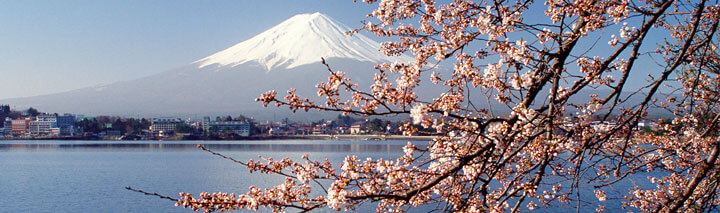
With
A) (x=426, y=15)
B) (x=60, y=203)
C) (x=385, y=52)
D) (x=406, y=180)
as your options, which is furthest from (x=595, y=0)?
(x=60, y=203)

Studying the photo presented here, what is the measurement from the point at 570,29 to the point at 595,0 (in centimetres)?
14

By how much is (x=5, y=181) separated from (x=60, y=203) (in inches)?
305

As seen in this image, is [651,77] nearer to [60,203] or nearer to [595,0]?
[595,0]

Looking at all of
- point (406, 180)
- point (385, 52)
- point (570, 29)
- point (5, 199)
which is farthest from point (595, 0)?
point (5, 199)

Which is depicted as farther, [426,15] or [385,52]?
[385,52]

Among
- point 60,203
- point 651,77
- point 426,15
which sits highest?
point 426,15

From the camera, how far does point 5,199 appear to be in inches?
677

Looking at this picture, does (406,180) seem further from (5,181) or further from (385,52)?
(5,181)

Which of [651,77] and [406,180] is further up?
[651,77]

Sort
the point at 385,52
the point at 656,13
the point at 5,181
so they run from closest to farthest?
the point at 656,13 → the point at 385,52 → the point at 5,181

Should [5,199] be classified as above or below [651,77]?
below

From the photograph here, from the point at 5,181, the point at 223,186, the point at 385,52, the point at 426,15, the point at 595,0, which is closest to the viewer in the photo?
the point at 595,0

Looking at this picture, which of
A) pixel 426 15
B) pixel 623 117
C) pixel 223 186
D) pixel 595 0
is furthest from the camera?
pixel 223 186

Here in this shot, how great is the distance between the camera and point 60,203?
54.1ft
